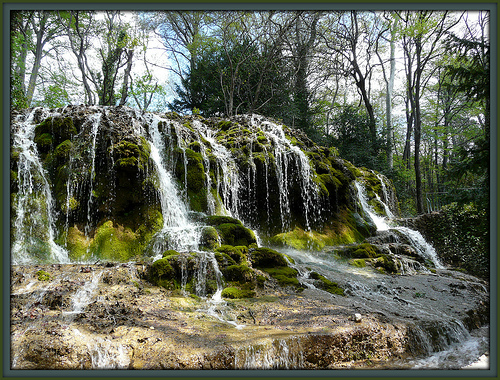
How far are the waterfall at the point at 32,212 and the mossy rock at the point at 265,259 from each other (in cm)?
421

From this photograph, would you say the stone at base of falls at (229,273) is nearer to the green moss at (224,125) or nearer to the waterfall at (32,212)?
the waterfall at (32,212)

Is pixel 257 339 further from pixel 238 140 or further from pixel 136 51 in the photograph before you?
pixel 136 51

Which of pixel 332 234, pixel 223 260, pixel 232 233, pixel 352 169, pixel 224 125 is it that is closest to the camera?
pixel 223 260

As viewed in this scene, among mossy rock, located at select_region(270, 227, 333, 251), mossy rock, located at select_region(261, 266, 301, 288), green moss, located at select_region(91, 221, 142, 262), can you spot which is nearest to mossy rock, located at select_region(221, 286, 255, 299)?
mossy rock, located at select_region(261, 266, 301, 288)

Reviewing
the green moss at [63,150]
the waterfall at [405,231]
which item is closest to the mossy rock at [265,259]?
the green moss at [63,150]

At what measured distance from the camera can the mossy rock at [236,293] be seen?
5.04 metres

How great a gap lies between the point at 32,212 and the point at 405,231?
11580 mm

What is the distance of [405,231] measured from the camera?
10.8 metres

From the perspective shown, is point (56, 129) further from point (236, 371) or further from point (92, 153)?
point (236, 371)

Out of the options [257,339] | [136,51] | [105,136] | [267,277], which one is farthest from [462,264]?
[136,51]

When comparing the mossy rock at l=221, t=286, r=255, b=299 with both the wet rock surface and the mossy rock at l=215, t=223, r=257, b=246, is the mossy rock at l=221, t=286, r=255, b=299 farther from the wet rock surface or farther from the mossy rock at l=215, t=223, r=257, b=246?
the mossy rock at l=215, t=223, r=257, b=246

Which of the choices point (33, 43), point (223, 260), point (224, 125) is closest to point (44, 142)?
point (223, 260)

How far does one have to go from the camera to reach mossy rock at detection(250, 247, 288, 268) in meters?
6.25

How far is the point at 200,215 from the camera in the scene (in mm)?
8703
